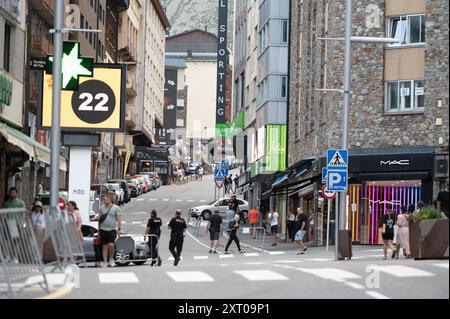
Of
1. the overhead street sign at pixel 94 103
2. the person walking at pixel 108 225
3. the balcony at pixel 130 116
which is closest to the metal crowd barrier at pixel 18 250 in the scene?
the person walking at pixel 108 225

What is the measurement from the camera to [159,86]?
147 meters

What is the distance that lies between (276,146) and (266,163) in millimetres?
2533

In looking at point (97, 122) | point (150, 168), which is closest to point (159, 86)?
point (150, 168)

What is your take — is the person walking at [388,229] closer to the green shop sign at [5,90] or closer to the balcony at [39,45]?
the green shop sign at [5,90]

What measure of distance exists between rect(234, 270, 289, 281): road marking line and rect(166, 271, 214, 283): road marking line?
0.53 metres

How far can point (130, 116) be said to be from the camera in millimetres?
104188

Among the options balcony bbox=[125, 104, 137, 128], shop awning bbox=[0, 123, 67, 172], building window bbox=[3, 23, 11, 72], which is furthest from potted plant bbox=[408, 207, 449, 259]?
balcony bbox=[125, 104, 137, 128]

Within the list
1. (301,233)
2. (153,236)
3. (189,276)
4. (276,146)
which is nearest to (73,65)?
(153,236)

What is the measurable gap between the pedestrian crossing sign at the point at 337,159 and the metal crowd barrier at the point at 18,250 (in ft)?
54.5

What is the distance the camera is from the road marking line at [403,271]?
647 inches

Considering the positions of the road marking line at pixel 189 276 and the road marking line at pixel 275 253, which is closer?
the road marking line at pixel 189 276

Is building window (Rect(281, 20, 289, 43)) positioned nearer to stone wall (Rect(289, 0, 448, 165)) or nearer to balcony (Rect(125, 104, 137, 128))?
stone wall (Rect(289, 0, 448, 165))

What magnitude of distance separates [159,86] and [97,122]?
111715 mm

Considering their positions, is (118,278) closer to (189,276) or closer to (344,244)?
(189,276)
